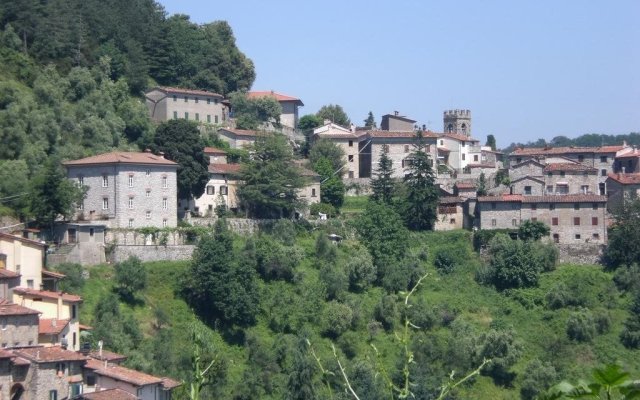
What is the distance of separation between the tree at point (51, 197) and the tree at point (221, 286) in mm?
5756

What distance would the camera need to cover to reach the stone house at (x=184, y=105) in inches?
2928

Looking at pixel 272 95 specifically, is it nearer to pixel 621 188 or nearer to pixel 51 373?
pixel 621 188

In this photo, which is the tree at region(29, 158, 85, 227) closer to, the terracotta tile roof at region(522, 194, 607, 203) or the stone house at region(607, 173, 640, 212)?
the terracotta tile roof at region(522, 194, 607, 203)

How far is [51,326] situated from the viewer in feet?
133

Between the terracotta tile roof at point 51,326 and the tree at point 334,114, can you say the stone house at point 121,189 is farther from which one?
the tree at point 334,114

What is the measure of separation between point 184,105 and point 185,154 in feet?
53.0

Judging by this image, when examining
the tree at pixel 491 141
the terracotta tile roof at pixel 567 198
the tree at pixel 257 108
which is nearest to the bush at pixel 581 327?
the terracotta tile roof at pixel 567 198

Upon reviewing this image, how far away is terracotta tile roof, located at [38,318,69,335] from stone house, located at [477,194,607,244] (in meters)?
28.9

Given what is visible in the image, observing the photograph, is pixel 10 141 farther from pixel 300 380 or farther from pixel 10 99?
pixel 300 380

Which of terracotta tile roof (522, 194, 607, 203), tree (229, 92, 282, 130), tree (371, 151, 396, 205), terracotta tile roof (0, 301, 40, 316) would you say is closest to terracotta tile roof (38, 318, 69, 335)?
terracotta tile roof (0, 301, 40, 316)

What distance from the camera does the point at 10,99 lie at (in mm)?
59750

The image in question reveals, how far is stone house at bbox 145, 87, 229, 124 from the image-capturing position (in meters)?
74.4

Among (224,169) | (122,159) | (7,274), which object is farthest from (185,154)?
(7,274)

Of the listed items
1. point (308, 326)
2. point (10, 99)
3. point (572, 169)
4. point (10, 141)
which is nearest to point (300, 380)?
point (308, 326)
